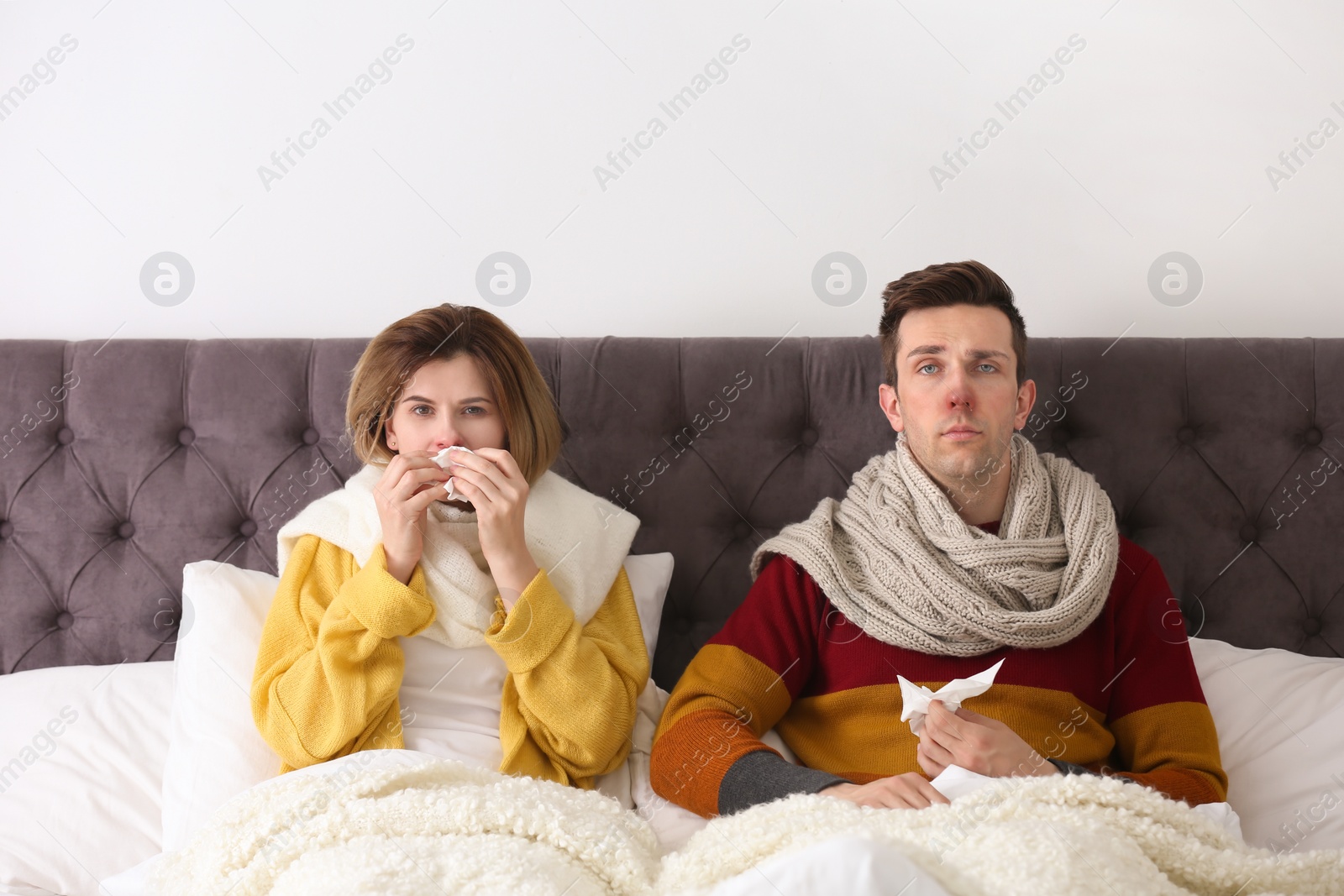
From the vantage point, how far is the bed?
1730mm

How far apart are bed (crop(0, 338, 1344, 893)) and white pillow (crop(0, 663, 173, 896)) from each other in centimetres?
4

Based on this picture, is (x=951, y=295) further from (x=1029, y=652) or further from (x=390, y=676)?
(x=390, y=676)

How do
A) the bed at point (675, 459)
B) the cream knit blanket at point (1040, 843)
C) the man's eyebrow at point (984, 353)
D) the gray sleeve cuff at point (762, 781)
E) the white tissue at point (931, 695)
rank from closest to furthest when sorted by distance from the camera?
the cream knit blanket at point (1040, 843) < the white tissue at point (931, 695) < the gray sleeve cuff at point (762, 781) < the man's eyebrow at point (984, 353) < the bed at point (675, 459)

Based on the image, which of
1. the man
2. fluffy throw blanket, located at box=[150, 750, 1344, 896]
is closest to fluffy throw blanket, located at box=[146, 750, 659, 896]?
fluffy throw blanket, located at box=[150, 750, 1344, 896]

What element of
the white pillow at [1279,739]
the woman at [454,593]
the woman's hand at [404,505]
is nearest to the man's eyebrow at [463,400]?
the woman at [454,593]

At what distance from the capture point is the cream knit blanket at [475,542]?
1.50m

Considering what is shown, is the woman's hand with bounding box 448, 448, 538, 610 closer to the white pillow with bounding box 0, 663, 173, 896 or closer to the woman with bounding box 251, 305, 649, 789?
the woman with bounding box 251, 305, 649, 789

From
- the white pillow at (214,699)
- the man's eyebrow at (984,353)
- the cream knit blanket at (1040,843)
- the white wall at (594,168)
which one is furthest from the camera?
the white wall at (594,168)

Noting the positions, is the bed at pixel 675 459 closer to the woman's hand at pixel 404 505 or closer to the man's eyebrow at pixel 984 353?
the man's eyebrow at pixel 984 353

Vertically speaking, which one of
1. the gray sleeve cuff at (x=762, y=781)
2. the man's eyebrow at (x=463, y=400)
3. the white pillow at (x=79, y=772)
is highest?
the man's eyebrow at (x=463, y=400)

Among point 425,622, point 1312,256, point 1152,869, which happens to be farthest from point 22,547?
point 1312,256

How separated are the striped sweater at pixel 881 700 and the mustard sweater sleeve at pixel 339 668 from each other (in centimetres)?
42

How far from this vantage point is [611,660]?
1.55 meters

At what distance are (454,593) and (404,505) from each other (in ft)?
0.53
